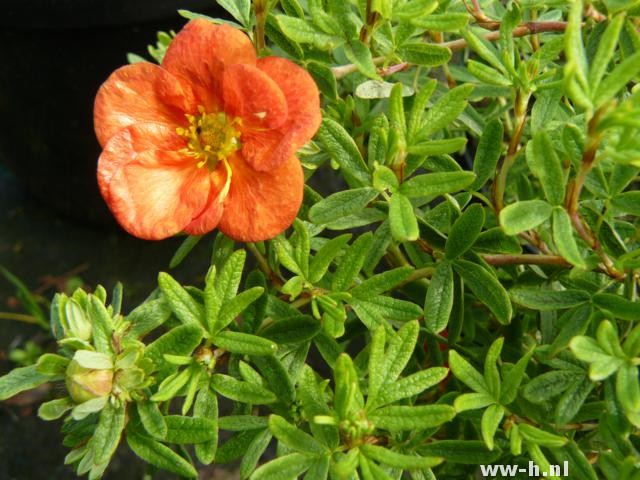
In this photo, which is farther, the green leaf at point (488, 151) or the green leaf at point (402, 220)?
the green leaf at point (488, 151)

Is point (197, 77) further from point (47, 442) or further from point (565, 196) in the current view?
point (47, 442)

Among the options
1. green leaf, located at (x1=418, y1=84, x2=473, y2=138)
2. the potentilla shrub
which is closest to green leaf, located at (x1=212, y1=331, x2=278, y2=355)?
the potentilla shrub

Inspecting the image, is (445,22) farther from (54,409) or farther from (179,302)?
(54,409)

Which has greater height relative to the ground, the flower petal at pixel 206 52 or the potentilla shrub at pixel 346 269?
the flower petal at pixel 206 52

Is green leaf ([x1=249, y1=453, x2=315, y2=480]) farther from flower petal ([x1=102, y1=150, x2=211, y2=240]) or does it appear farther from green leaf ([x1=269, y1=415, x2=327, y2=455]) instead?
flower petal ([x1=102, y1=150, x2=211, y2=240])

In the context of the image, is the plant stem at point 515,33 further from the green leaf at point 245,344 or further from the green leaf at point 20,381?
the green leaf at point 20,381

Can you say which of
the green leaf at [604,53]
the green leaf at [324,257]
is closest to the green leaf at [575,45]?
the green leaf at [604,53]

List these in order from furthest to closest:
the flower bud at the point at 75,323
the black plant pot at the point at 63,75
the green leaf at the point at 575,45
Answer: the black plant pot at the point at 63,75 < the flower bud at the point at 75,323 < the green leaf at the point at 575,45

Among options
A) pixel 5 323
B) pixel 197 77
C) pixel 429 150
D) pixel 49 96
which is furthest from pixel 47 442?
pixel 429 150
